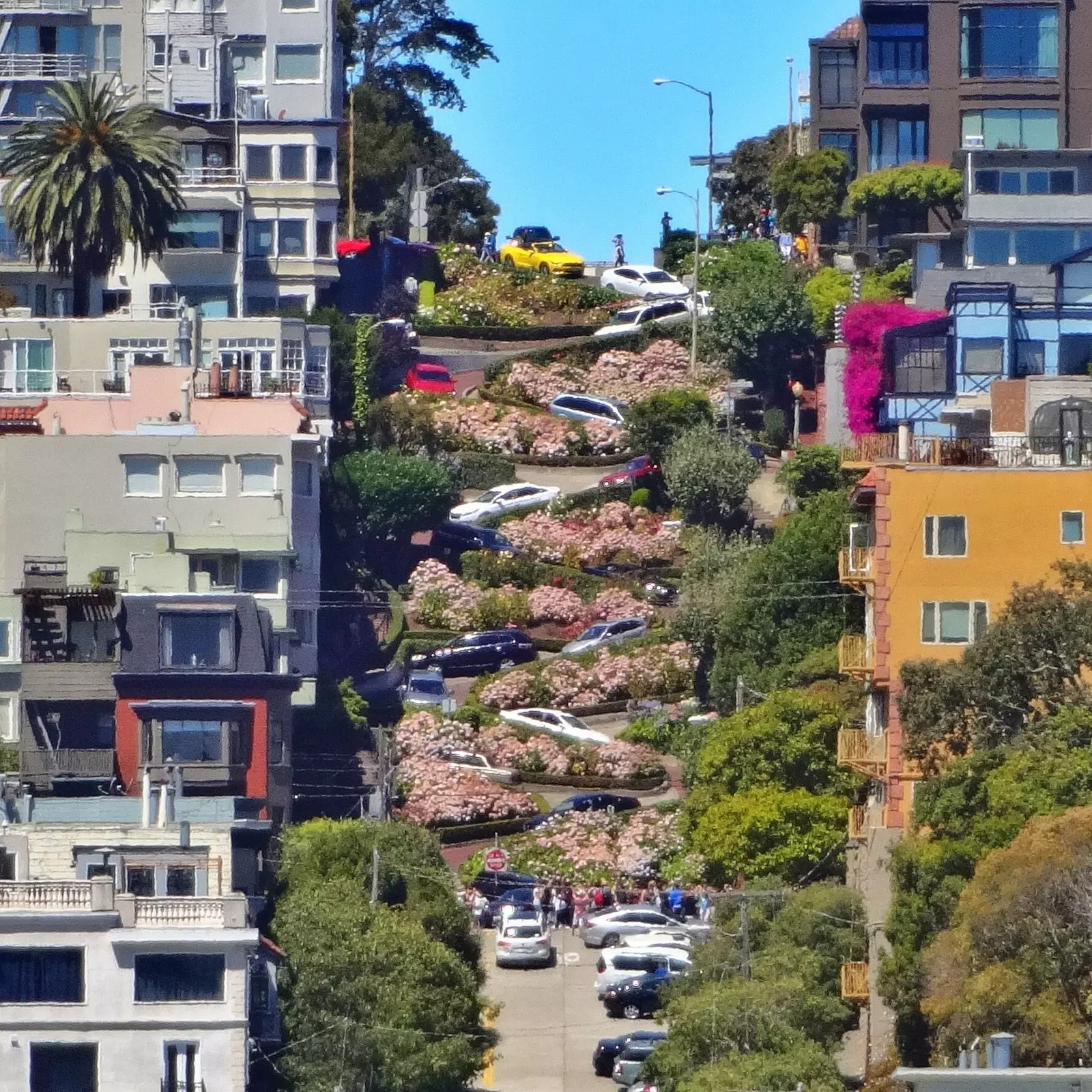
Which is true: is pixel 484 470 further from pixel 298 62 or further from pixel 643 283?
pixel 643 283

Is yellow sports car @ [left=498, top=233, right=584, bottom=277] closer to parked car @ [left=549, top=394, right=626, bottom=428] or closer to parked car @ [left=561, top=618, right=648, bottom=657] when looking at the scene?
parked car @ [left=549, top=394, right=626, bottom=428]

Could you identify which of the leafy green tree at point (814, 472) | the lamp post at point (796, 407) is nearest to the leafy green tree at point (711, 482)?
the leafy green tree at point (814, 472)

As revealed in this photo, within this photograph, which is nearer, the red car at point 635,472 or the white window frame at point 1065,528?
the white window frame at point 1065,528

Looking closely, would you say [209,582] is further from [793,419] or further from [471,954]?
[793,419]

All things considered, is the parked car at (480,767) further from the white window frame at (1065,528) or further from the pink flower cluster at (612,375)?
the pink flower cluster at (612,375)

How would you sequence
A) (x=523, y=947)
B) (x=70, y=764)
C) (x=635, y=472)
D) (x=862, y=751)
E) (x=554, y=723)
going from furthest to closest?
(x=635, y=472)
(x=554, y=723)
(x=70, y=764)
(x=862, y=751)
(x=523, y=947)

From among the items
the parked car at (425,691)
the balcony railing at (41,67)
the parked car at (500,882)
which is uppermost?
the balcony railing at (41,67)

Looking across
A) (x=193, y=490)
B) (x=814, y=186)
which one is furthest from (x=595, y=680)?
(x=814, y=186)

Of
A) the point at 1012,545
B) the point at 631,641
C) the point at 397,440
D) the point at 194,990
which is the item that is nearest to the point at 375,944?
the point at 194,990
